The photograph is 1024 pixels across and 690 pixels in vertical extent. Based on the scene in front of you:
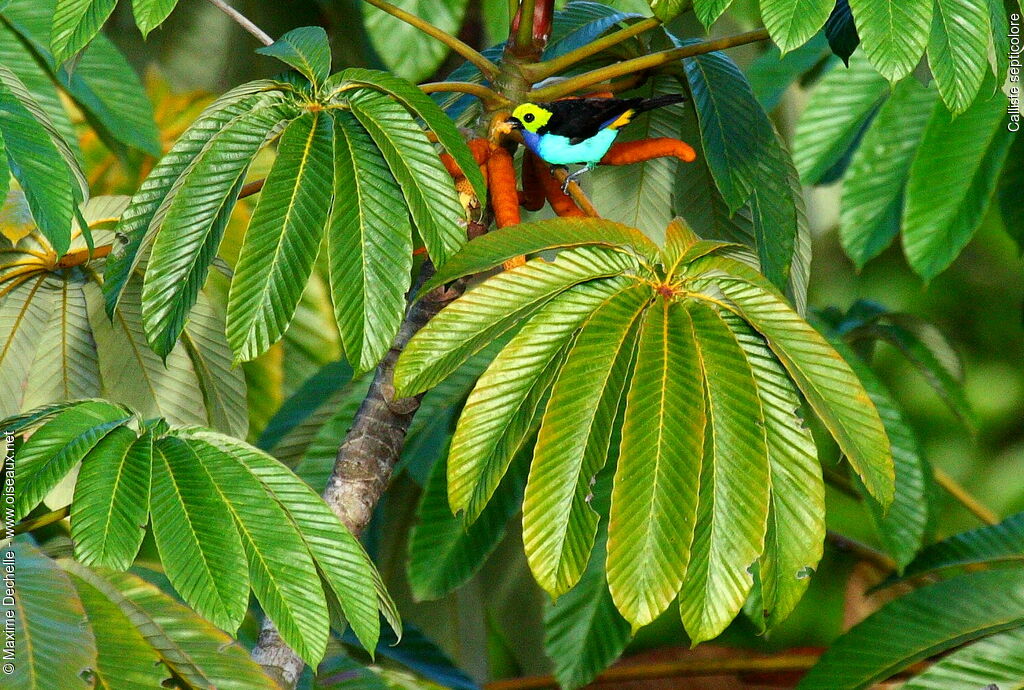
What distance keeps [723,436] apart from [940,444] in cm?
287

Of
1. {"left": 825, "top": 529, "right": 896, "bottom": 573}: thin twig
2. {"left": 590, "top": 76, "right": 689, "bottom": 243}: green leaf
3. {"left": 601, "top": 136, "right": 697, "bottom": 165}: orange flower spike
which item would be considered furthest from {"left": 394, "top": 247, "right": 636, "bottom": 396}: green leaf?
{"left": 825, "top": 529, "right": 896, "bottom": 573}: thin twig

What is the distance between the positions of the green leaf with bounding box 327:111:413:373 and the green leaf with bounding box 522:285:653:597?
0.41 feet

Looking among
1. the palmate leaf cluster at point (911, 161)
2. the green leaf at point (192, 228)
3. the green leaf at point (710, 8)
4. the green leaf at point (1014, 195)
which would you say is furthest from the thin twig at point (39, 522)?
the green leaf at point (1014, 195)

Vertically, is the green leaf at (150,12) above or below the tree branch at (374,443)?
above

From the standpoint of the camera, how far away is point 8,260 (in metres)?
1.06

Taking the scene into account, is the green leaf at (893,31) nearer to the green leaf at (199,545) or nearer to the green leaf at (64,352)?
the green leaf at (199,545)

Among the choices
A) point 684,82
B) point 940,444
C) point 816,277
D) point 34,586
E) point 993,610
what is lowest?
point 940,444

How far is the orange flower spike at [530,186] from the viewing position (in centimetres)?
91

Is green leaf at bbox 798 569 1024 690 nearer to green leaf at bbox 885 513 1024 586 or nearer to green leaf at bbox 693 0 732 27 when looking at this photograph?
green leaf at bbox 885 513 1024 586

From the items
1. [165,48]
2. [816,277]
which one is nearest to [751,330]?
[165,48]

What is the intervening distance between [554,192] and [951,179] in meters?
0.58

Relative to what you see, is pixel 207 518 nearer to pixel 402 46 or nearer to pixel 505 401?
pixel 505 401

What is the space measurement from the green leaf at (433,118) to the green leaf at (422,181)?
1 cm

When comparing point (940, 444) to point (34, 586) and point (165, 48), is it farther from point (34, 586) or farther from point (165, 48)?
point (34, 586)
